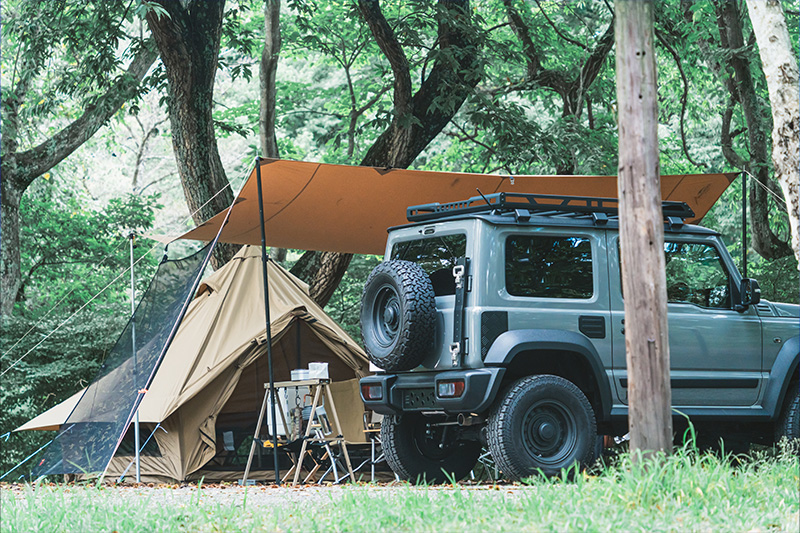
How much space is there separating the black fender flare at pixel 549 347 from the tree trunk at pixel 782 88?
149cm

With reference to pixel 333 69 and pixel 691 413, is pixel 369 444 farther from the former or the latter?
pixel 333 69

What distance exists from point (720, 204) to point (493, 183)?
45.8 feet

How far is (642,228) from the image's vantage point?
470 centimetres

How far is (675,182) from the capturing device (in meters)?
8.60

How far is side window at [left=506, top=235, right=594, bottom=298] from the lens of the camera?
625cm

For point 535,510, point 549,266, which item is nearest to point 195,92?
point 549,266

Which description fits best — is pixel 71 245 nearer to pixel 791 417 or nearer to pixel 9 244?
pixel 9 244

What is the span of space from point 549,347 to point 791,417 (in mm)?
2134

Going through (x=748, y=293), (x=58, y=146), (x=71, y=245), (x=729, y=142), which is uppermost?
(x=58, y=146)

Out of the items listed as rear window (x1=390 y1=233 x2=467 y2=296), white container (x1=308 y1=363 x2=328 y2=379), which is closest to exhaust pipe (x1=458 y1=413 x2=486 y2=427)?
rear window (x1=390 y1=233 x2=467 y2=296)

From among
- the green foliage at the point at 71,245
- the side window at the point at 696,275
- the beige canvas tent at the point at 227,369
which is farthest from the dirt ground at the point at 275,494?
the green foliage at the point at 71,245

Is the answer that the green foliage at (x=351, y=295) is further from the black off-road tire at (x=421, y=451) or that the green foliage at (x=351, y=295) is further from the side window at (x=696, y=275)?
the side window at (x=696, y=275)

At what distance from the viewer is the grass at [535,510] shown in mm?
3867

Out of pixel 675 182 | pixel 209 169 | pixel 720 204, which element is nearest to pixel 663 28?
pixel 675 182
